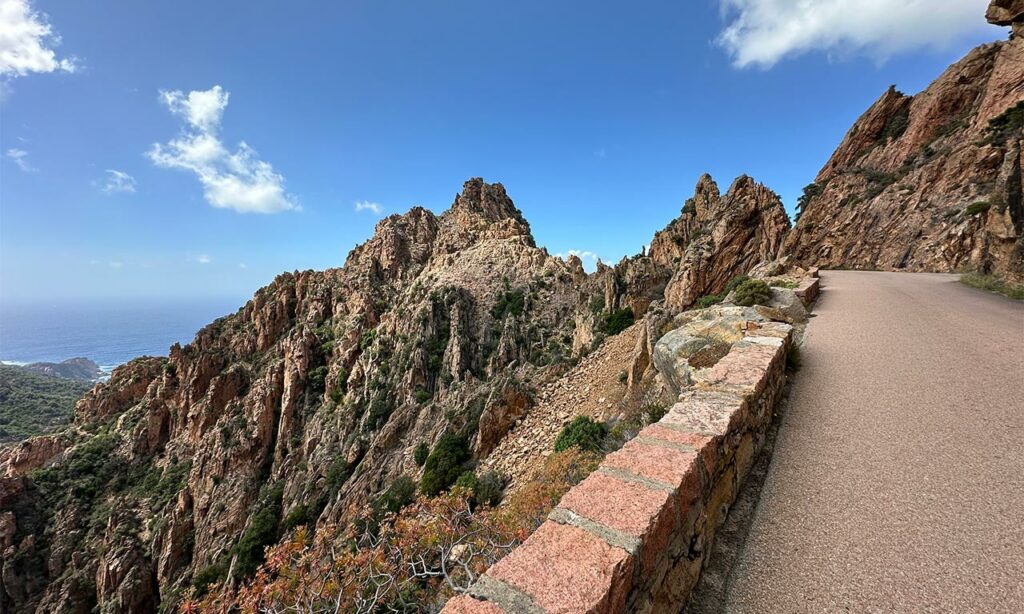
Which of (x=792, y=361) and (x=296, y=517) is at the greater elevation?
(x=792, y=361)

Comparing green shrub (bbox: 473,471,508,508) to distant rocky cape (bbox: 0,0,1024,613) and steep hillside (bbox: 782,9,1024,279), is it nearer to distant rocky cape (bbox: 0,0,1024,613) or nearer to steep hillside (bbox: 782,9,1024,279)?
distant rocky cape (bbox: 0,0,1024,613)

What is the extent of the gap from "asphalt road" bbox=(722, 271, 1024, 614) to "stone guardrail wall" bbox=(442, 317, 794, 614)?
1.45 ft

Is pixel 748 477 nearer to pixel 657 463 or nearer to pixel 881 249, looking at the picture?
pixel 657 463

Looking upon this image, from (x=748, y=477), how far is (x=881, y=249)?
3109 cm

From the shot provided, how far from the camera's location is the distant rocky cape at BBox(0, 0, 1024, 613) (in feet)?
74.9

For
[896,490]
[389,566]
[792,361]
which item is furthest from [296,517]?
[896,490]

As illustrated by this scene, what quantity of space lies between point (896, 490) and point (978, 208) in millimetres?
26108

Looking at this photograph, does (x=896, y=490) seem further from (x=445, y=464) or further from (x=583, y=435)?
(x=445, y=464)

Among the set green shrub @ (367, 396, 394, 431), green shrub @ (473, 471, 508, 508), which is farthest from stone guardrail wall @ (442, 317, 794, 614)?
green shrub @ (367, 396, 394, 431)

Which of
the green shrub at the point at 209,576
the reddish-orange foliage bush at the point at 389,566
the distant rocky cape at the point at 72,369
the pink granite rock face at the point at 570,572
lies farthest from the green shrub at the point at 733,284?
the distant rocky cape at the point at 72,369

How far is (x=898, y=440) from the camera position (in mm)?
4230

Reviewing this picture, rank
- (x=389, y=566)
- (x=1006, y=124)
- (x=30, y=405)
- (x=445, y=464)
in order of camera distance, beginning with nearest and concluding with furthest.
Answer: (x=389, y=566) < (x=445, y=464) < (x=1006, y=124) < (x=30, y=405)

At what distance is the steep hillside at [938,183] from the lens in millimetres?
16797

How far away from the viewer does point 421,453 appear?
23.7m
